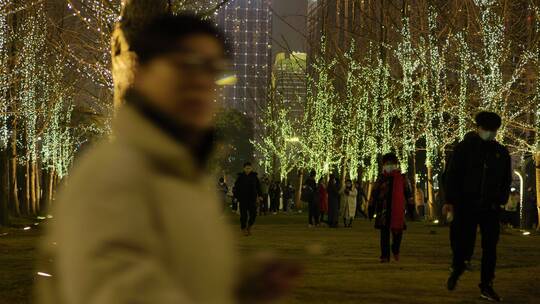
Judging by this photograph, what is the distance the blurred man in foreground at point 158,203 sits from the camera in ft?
6.37

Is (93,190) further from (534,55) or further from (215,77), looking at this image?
(534,55)

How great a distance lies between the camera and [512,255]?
1808cm

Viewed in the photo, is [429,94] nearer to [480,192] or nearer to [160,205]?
[480,192]

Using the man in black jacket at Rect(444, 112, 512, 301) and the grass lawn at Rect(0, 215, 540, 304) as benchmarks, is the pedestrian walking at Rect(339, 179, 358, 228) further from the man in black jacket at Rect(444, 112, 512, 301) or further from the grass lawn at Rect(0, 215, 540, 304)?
the man in black jacket at Rect(444, 112, 512, 301)

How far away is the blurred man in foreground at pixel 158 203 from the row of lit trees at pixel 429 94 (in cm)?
2279

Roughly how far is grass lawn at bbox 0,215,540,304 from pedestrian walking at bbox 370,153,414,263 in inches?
16.8

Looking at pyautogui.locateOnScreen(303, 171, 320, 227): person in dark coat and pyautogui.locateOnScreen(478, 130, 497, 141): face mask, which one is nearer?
pyautogui.locateOnScreen(478, 130, 497, 141): face mask

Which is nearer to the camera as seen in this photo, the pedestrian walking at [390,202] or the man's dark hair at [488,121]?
the man's dark hair at [488,121]

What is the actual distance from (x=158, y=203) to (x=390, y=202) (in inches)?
527

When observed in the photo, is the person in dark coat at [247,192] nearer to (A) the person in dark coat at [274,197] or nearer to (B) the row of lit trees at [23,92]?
(B) the row of lit trees at [23,92]

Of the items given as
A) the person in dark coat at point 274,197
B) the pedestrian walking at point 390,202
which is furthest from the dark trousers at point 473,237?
the person in dark coat at point 274,197

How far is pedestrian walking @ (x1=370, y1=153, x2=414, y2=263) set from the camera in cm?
1512

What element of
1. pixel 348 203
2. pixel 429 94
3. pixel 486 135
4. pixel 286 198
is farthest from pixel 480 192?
pixel 286 198

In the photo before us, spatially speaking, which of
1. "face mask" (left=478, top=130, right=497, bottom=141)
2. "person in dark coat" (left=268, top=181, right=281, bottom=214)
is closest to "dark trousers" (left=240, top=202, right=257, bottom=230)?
"face mask" (left=478, top=130, right=497, bottom=141)
